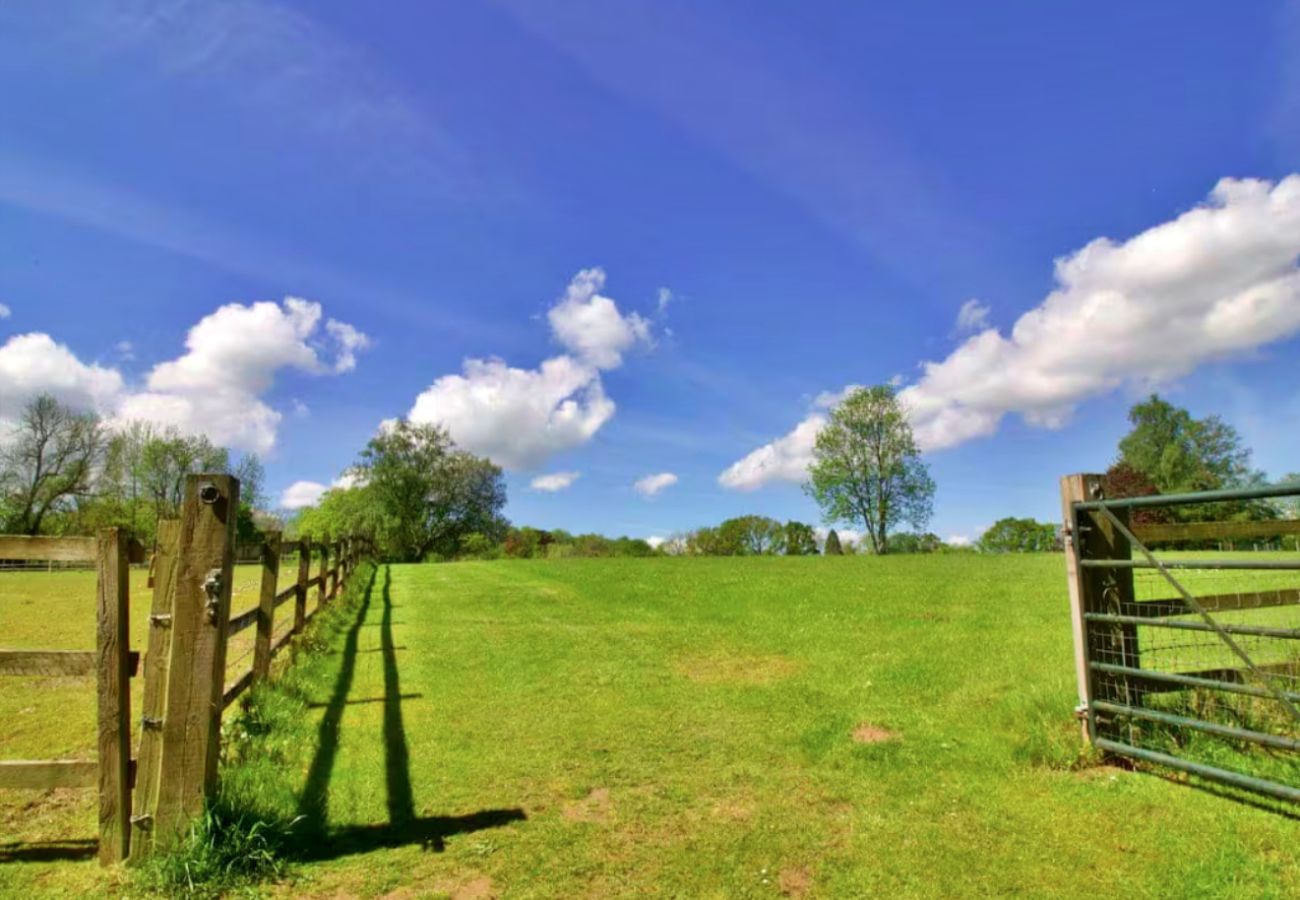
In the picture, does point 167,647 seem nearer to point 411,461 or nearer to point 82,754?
point 82,754

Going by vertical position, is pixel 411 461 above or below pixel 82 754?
above

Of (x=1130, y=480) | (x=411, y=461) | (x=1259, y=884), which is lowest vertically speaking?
(x=1259, y=884)

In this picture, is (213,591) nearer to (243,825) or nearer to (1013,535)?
(243,825)

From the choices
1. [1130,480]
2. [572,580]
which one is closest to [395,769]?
[572,580]

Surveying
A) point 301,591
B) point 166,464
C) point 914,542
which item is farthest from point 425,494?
point 301,591

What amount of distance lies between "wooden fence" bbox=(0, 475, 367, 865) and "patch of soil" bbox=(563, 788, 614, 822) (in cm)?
212

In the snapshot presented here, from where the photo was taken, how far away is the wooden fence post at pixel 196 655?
3902 mm

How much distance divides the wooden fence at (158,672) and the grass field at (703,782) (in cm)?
34

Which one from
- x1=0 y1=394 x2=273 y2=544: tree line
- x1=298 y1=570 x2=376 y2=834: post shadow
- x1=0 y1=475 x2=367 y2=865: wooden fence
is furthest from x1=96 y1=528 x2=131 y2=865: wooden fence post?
x1=0 y1=394 x2=273 y2=544: tree line

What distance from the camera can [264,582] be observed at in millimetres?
7105

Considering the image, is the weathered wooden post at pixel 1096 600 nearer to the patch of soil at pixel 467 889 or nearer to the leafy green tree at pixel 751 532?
the patch of soil at pixel 467 889

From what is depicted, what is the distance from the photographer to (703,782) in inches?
204

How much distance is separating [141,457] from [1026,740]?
73.9 meters

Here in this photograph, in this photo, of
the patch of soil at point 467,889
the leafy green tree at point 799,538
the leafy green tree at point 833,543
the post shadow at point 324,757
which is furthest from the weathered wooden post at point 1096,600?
the leafy green tree at point 799,538
